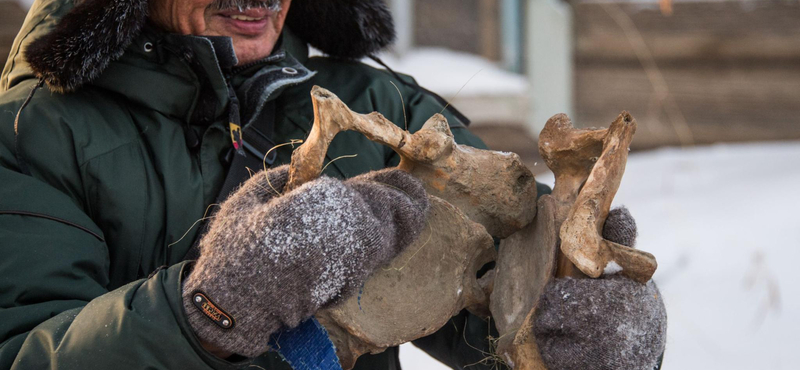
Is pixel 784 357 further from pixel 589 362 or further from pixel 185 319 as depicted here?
pixel 185 319

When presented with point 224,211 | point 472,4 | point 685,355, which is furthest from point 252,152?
point 472,4

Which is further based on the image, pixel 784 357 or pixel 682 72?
pixel 682 72

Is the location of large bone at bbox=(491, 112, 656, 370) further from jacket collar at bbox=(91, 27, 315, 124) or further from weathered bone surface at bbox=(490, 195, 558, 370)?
jacket collar at bbox=(91, 27, 315, 124)

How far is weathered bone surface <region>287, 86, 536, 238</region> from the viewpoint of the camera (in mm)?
1429

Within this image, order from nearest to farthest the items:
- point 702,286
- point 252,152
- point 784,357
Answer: point 252,152, point 784,357, point 702,286

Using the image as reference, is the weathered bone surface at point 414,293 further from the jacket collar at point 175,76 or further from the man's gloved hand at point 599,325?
the jacket collar at point 175,76

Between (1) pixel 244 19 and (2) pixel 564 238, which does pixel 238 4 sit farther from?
(2) pixel 564 238

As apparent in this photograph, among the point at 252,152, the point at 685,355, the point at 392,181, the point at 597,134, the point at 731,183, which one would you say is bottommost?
the point at 685,355

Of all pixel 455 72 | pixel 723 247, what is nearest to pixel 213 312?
pixel 723 247

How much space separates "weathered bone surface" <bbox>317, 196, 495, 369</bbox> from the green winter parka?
215 mm

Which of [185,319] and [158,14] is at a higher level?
[158,14]

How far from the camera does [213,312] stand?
128cm

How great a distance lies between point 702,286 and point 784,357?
561 mm

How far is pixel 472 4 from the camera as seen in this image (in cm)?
465
